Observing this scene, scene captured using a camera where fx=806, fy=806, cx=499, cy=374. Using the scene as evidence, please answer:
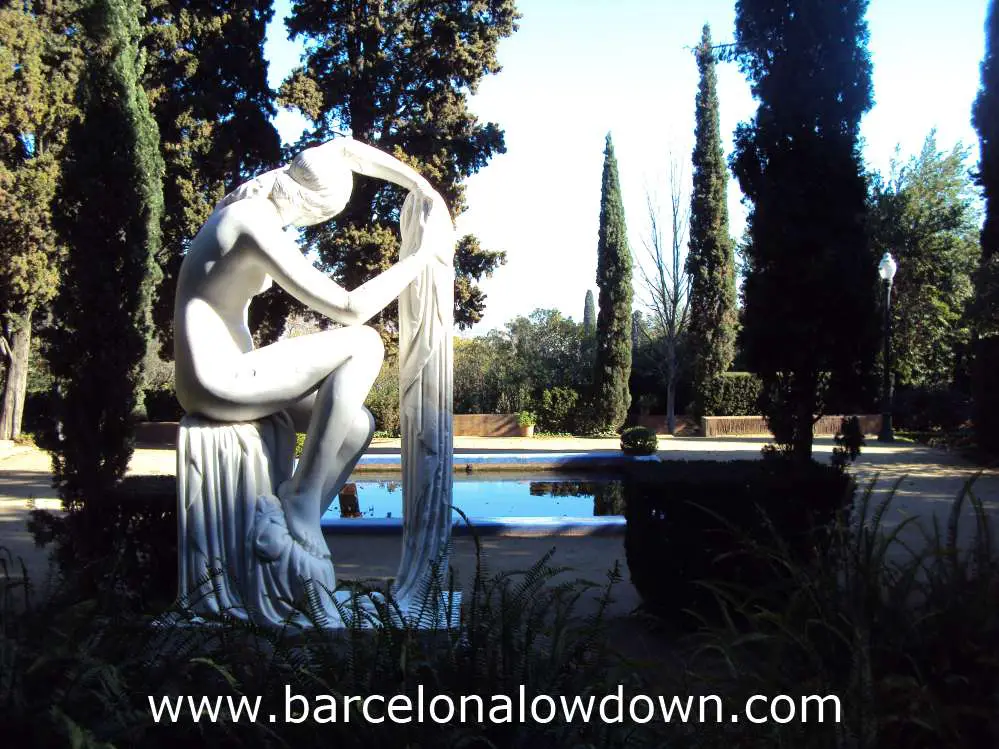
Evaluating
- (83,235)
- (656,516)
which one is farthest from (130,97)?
(656,516)

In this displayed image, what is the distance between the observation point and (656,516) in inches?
Result: 201

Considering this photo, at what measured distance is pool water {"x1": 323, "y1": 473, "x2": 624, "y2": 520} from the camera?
9555 mm

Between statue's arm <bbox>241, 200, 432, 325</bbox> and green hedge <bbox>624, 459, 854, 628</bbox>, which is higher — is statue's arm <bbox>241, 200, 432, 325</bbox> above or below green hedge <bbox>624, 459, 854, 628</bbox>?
above

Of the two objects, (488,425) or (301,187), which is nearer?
(301,187)

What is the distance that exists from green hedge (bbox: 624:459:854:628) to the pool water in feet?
11.5

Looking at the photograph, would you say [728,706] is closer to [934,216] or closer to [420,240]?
[420,240]

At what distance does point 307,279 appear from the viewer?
11.2 ft

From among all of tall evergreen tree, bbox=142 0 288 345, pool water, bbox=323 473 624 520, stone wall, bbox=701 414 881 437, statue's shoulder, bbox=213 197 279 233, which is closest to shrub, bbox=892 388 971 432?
stone wall, bbox=701 414 881 437

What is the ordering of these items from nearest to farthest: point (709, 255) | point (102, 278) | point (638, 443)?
point (102, 278) → point (638, 443) → point (709, 255)

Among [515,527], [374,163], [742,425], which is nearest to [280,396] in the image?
[374,163]

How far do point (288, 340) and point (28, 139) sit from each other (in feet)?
57.8

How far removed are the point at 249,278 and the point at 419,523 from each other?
1.33 m

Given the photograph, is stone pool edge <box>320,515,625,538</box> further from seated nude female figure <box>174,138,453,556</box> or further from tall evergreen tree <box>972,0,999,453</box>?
tall evergreen tree <box>972,0,999,453</box>

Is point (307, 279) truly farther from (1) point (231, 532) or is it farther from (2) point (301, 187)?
(1) point (231, 532)
